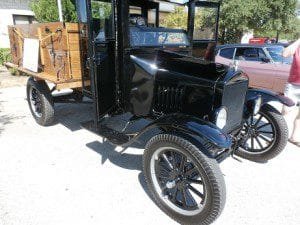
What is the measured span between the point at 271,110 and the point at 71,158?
2.85 meters

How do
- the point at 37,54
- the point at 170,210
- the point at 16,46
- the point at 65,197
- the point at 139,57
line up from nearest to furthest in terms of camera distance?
the point at 170,210 → the point at 65,197 → the point at 139,57 → the point at 37,54 → the point at 16,46

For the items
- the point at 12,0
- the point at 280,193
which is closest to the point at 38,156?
the point at 280,193

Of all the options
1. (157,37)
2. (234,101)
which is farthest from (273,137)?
(157,37)

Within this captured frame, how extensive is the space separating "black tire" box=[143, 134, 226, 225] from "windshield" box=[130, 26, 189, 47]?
144 centimetres

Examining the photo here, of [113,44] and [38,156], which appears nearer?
[113,44]

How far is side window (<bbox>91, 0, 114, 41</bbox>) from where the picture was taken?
3506 millimetres

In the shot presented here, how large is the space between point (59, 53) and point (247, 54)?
540 cm

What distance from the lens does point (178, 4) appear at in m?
4.10

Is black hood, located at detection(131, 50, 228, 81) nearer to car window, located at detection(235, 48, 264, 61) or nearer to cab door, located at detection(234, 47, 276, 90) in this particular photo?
cab door, located at detection(234, 47, 276, 90)

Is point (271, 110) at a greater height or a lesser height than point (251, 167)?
greater

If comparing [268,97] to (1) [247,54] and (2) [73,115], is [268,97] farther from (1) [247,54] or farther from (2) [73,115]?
(1) [247,54]

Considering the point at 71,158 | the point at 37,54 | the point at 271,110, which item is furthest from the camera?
the point at 37,54

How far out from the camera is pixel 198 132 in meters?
2.63

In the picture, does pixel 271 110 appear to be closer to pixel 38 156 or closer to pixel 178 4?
pixel 178 4
